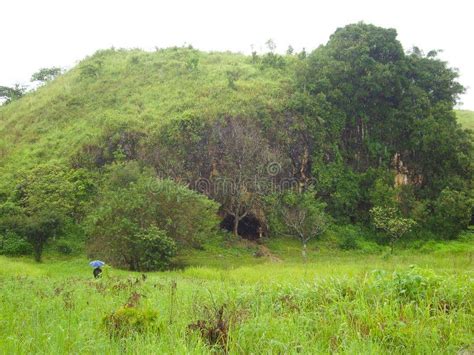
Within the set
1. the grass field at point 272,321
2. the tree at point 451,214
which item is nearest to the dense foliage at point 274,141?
the tree at point 451,214

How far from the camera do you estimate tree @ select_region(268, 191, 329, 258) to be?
25422mm

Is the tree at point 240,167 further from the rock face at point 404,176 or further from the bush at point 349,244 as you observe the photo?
the rock face at point 404,176

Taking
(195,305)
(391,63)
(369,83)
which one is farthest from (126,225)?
(391,63)

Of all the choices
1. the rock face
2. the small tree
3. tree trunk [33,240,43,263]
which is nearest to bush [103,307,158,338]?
tree trunk [33,240,43,263]

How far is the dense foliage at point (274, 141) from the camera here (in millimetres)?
27641

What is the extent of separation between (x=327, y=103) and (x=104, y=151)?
1677 centimetres

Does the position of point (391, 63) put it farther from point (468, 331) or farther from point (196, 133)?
point (468, 331)

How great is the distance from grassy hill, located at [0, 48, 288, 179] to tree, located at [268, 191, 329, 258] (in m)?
7.04

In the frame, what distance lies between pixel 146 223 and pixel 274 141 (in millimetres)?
13332

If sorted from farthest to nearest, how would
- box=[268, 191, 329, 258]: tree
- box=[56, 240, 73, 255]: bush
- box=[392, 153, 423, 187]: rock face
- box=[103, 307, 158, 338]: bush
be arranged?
1. box=[392, 153, 423, 187]: rock face
2. box=[268, 191, 329, 258]: tree
3. box=[56, 240, 73, 255]: bush
4. box=[103, 307, 158, 338]: bush

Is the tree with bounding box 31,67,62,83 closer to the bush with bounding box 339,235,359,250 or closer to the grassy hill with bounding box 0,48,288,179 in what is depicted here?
the grassy hill with bounding box 0,48,288,179

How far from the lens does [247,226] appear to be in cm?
2880

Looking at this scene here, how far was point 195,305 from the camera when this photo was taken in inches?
237

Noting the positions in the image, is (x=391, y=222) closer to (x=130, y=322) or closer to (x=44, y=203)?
(x=44, y=203)
